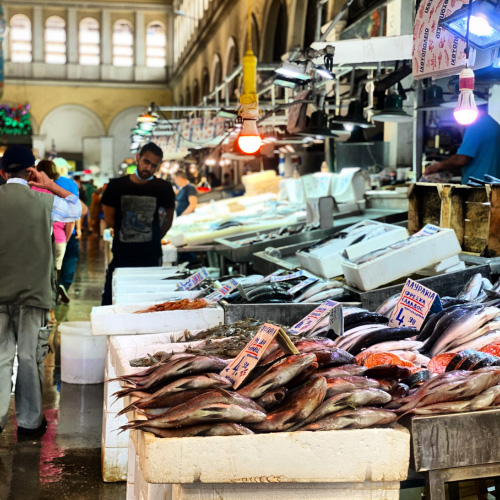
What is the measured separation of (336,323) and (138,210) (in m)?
3.91

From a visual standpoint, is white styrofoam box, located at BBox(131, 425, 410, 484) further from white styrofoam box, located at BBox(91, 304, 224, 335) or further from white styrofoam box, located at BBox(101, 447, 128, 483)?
white styrofoam box, located at BBox(101, 447, 128, 483)

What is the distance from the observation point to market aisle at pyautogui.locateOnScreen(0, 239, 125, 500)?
457cm

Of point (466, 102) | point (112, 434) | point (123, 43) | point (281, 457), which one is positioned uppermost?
point (123, 43)

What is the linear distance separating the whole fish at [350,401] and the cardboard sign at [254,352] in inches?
10.1

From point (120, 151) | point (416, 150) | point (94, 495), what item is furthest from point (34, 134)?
point (94, 495)

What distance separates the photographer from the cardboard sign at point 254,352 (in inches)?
112

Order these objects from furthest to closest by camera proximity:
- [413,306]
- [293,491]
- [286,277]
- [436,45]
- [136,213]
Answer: [136,213]
[286,277]
[436,45]
[413,306]
[293,491]

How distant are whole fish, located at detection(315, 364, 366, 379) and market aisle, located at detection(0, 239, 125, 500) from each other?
6.65 feet

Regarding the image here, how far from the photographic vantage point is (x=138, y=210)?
7418 mm

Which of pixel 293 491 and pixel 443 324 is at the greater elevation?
pixel 443 324

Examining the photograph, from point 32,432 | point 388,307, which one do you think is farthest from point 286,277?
point 32,432

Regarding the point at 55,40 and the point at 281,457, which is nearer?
the point at 281,457

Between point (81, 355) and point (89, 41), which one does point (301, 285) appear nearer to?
point (81, 355)

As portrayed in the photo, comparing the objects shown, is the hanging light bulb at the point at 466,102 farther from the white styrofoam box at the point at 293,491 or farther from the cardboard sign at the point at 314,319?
the white styrofoam box at the point at 293,491
